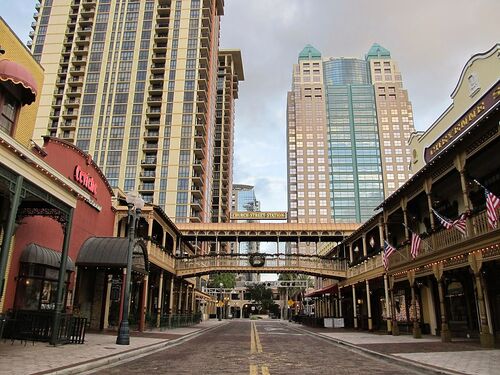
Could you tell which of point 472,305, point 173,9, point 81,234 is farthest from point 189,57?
point 472,305

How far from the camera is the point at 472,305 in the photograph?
2005cm

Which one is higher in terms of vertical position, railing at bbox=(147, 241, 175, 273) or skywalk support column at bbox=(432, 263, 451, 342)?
railing at bbox=(147, 241, 175, 273)

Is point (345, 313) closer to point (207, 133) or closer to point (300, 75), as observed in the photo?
point (207, 133)

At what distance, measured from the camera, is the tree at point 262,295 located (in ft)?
363

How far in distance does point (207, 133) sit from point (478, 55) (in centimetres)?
7452

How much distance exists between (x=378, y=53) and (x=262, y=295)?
402 ft

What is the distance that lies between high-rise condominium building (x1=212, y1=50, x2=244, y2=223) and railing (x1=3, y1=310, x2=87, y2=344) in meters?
97.6

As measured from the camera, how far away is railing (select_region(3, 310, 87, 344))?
14289mm

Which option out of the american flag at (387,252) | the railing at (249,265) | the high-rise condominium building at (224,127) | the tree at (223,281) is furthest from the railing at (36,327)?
the high-rise condominium building at (224,127)

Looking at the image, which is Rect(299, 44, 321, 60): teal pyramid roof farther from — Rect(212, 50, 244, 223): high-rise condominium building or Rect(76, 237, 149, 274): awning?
Rect(76, 237, 149, 274): awning

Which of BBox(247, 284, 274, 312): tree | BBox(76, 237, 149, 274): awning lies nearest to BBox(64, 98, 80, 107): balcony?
BBox(247, 284, 274, 312): tree

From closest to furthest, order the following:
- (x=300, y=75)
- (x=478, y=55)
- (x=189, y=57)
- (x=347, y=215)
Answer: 1. (x=478, y=55)
2. (x=189, y=57)
3. (x=347, y=215)
4. (x=300, y=75)

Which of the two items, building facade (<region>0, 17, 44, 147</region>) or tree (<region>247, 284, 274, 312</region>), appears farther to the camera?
tree (<region>247, 284, 274, 312</region>)

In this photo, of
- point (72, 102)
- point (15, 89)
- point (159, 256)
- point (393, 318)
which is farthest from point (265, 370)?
point (72, 102)
